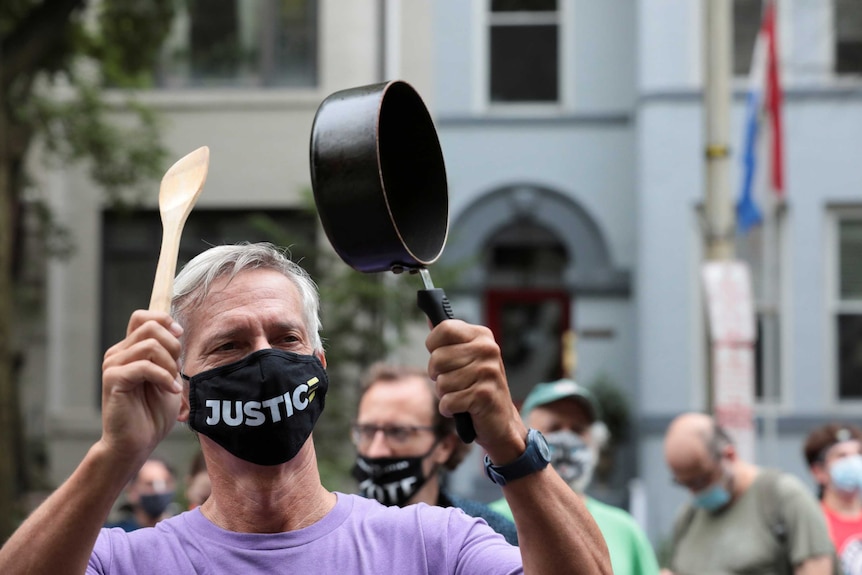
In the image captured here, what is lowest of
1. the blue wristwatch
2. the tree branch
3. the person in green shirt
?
the person in green shirt

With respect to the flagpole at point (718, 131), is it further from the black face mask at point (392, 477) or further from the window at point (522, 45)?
the window at point (522, 45)

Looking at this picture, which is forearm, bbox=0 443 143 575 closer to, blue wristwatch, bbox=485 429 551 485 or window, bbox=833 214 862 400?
blue wristwatch, bbox=485 429 551 485

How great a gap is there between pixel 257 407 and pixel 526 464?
570 mm

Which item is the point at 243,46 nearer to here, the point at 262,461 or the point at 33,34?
the point at 33,34

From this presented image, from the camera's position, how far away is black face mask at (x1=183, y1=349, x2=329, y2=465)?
2377 millimetres

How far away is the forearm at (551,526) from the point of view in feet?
6.70

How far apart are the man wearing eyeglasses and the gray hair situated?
1.60m

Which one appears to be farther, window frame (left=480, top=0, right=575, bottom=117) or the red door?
the red door

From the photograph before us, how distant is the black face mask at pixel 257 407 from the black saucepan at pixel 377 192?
0.35 metres

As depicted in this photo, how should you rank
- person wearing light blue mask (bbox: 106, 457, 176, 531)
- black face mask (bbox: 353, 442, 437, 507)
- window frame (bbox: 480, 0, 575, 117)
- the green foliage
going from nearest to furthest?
1. black face mask (bbox: 353, 442, 437, 507)
2. person wearing light blue mask (bbox: 106, 457, 176, 531)
3. the green foliage
4. window frame (bbox: 480, 0, 575, 117)

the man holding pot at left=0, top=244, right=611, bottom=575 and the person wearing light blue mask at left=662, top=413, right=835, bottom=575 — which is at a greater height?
the man holding pot at left=0, top=244, right=611, bottom=575

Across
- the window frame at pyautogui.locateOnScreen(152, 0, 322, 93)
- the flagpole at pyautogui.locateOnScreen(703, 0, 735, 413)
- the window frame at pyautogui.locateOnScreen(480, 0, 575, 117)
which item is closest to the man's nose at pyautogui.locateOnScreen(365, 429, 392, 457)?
the flagpole at pyautogui.locateOnScreen(703, 0, 735, 413)

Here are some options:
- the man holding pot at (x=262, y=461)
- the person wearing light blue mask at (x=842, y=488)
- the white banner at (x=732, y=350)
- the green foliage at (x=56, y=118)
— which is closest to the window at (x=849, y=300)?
the white banner at (x=732, y=350)

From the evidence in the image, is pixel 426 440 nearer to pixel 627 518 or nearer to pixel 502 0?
pixel 627 518
